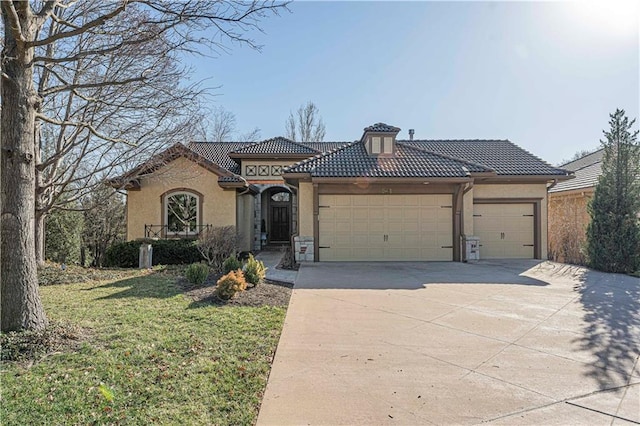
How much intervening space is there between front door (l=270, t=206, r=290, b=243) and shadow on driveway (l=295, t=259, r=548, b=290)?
809 centimetres

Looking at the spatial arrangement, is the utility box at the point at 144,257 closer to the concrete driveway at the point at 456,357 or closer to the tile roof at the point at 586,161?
the concrete driveway at the point at 456,357

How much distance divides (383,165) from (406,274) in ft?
14.3

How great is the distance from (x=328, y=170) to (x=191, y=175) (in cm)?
573

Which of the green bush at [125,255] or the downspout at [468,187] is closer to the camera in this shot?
the downspout at [468,187]

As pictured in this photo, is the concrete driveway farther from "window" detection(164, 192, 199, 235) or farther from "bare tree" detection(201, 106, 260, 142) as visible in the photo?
"bare tree" detection(201, 106, 260, 142)

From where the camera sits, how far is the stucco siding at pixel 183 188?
1375 cm

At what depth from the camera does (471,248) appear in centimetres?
1229

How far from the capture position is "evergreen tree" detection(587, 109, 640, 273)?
10.4 meters

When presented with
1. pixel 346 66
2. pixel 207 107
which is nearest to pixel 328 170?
pixel 346 66

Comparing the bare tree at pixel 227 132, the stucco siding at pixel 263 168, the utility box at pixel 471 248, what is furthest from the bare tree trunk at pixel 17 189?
the bare tree at pixel 227 132

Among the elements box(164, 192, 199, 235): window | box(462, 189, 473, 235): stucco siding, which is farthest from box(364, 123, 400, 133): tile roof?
box(164, 192, 199, 235): window

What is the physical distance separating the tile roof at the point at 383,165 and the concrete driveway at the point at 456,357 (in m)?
4.74

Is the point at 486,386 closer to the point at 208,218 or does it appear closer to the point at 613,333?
the point at 613,333

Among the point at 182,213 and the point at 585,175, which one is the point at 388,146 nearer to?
the point at 182,213
